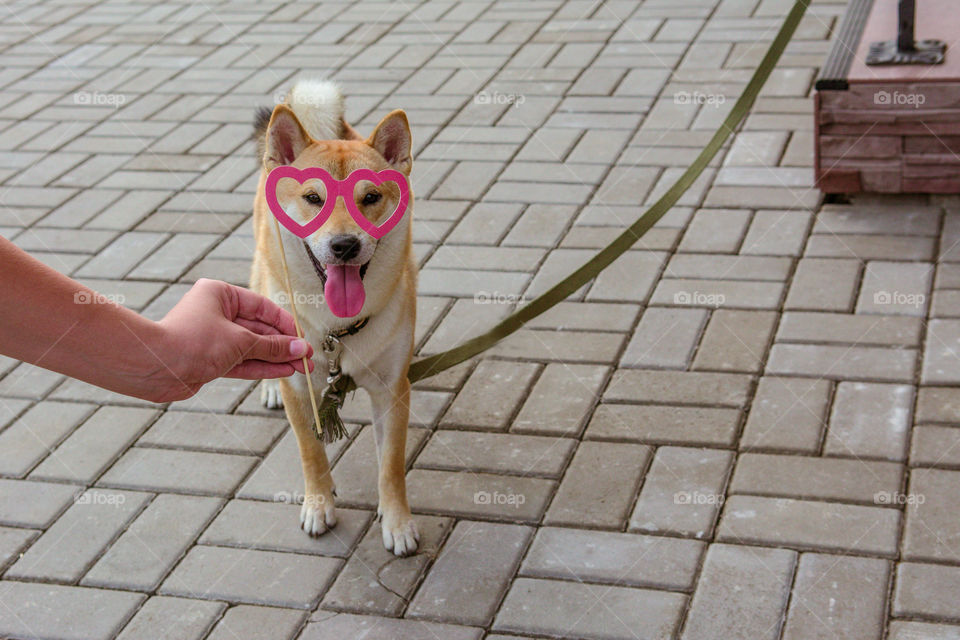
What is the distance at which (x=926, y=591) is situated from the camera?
276 centimetres

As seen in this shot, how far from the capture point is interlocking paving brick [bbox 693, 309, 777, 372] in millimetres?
3738

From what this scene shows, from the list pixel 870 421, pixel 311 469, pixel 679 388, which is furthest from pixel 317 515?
pixel 870 421

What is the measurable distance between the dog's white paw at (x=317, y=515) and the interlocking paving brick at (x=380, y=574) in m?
0.12

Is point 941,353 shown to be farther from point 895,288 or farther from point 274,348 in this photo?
point 274,348

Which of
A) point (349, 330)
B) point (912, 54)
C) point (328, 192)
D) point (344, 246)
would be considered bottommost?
point (912, 54)

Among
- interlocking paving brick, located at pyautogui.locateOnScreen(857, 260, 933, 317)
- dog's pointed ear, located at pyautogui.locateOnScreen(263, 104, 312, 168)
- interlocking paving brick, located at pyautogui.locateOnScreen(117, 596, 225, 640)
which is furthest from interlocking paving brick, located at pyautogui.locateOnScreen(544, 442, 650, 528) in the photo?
dog's pointed ear, located at pyautogui.locateOnScreen(263, 104, 312, 168)

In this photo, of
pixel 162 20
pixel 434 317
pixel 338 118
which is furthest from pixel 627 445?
pixel 162 20

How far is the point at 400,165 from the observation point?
2.91 m

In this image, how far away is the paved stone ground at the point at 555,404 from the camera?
291 centimetres

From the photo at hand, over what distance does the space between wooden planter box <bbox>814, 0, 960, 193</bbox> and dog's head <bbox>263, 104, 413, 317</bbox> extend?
91.1 inches

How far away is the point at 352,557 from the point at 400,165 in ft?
3.62

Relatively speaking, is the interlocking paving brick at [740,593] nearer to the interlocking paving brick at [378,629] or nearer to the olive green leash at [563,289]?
the interlocking paving brick at [378,629]

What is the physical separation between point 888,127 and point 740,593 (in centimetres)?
237

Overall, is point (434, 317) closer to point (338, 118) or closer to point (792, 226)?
point (338, 118)
